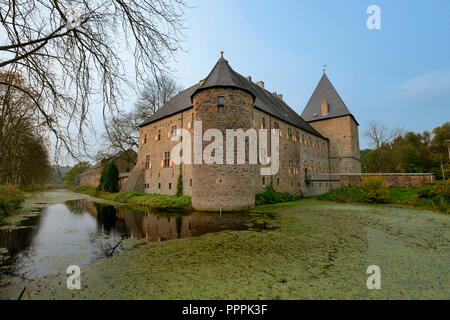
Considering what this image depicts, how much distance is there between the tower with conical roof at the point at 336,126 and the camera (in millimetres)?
23312

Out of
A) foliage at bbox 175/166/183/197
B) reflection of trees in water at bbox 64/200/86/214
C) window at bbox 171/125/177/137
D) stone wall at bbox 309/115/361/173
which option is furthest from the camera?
stone wall at bbox 309/115/361/173

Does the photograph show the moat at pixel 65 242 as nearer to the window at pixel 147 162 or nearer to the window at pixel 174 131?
the window at pixel 174 131

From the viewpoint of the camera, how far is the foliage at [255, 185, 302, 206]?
13.2 metres

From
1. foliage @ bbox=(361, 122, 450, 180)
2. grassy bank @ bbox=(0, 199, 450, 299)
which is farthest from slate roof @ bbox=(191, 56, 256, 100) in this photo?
foliage @ bbox=(361, 122, 450, 180)

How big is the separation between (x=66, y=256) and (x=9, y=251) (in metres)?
1.46

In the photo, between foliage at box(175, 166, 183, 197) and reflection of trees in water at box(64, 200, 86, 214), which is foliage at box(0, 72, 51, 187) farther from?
foliage at box(175, 166, 183, 197)

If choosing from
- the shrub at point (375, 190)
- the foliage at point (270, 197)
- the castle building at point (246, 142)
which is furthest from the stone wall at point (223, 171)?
the shrub at point (375, 190)

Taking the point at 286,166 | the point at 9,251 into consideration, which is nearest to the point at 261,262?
the point at 9,251

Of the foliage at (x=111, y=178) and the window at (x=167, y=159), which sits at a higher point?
the window at (x=167, y=159)

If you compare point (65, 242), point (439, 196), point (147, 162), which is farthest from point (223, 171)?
point (147, 162)

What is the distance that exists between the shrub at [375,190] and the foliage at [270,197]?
16.8 ft

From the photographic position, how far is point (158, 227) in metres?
6.98

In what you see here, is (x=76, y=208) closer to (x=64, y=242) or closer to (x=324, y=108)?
(x=64, y=242)

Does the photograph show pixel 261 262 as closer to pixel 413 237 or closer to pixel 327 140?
pixel 413 237
